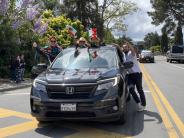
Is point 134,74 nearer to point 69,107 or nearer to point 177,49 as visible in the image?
point 69,107

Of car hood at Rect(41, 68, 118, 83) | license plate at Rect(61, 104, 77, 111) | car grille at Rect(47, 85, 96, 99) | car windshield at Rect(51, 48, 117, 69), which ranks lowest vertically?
license plate at Rect(61, 104, 77, 111)

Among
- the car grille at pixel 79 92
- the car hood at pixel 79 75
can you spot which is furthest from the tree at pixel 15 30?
the car grille at pixel 79 92

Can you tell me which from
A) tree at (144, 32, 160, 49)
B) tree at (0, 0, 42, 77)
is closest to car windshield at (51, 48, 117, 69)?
tree at (0, 0, 42, 77)

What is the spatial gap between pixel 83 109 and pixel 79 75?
833mm

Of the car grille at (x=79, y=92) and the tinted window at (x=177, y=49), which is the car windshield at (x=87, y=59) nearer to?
the car grille at (x=79, y=92)

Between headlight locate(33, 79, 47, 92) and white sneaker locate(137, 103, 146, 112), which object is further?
white sneaker locate(137, 103, 146, 112)

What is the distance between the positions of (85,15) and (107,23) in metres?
19.1

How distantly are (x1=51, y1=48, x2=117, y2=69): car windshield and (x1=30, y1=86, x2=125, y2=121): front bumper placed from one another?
145 centimetres

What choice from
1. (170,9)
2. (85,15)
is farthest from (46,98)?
(170,9)

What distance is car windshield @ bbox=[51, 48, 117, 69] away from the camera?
9742mm

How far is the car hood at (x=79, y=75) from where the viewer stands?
845 centimetres

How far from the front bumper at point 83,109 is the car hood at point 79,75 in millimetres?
384

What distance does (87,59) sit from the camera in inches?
395

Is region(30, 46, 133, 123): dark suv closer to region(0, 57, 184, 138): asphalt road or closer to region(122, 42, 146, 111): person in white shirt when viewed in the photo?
region(0, 57, 184, 138): asphalt road
